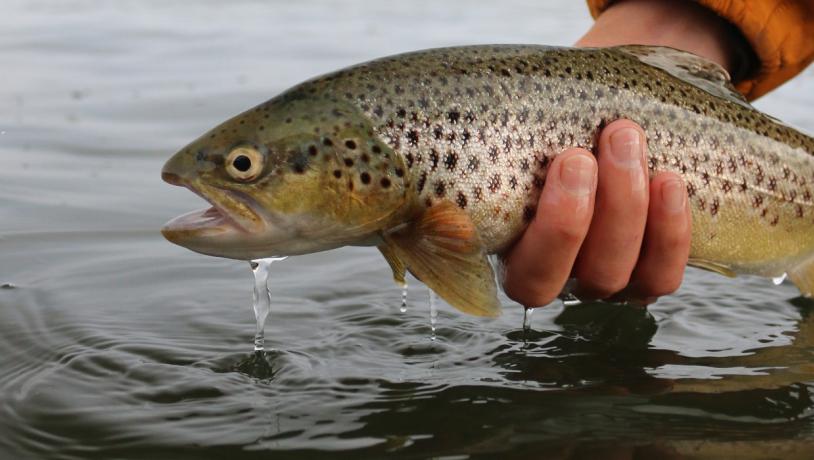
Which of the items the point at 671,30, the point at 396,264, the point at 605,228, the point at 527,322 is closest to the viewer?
the point at 396,264

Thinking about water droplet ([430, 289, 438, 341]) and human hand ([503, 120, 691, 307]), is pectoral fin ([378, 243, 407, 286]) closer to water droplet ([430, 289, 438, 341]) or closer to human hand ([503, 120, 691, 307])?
human hand ([503, 120, 691, 307])

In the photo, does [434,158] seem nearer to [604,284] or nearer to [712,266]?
[604,284]

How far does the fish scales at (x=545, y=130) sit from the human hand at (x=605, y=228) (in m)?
0.08

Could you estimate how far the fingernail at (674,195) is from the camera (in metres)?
3.72

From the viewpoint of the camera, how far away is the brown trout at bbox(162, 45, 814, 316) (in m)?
3.38

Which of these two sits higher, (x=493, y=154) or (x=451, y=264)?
(x=493, y=154)

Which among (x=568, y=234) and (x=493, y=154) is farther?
(x=568, y=234)

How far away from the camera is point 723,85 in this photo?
4062 mm

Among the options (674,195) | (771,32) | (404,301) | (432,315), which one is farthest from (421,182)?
(771,32)

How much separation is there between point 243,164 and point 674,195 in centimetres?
149

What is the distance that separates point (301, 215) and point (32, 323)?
5.09 ft

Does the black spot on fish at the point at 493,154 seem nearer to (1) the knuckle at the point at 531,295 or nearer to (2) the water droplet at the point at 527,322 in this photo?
(1) the knuckle at the point at 531,295

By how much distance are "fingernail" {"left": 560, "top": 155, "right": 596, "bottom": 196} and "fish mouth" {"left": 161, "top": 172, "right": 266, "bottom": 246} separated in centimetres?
100

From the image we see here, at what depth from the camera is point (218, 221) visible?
3.38 m
